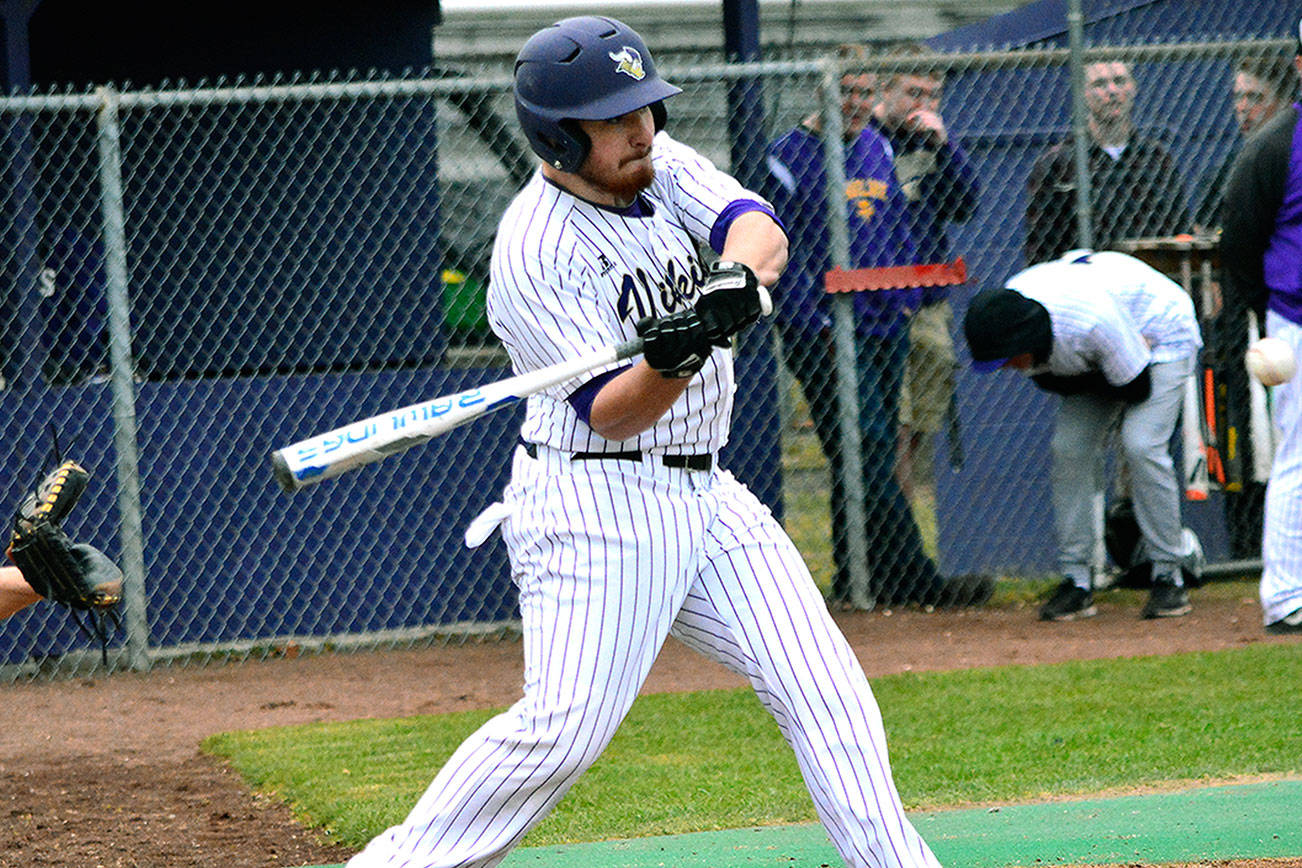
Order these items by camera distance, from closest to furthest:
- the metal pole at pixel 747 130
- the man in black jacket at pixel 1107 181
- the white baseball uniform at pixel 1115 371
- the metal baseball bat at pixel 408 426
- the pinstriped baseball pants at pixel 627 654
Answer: the metal baseball bat at pixel 408 426, the pinstriped baseball pants at pixel 627 654, the white baseball uniform at pixel 1115 371, the metal pole at pixel 747 130, the man in black jacket at pixel 1107 181

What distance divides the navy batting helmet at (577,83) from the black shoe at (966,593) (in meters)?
5.34

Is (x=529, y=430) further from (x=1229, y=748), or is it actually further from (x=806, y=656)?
(x=1229, y=748)

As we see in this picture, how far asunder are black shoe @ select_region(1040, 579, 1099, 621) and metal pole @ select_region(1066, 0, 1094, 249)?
5.05 feet

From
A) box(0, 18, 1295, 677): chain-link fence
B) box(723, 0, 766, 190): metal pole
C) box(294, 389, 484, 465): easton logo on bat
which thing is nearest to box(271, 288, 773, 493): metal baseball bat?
box(294, 389, 484, 465): easton logo on bat

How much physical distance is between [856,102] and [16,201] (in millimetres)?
3668

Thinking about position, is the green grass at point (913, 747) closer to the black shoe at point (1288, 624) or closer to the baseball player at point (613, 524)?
the black shoe at point (1288, 624)

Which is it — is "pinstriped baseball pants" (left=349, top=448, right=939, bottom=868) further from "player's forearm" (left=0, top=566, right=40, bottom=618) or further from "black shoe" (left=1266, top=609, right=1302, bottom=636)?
"black shoe" (left=1266, top=609, right=1302, bottom=636)

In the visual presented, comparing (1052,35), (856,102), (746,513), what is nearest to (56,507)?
(746,513)

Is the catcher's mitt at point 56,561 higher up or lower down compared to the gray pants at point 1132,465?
higher up

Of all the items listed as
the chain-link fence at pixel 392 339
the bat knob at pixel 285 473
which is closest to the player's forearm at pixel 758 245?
the bat knob at pixel 285 473

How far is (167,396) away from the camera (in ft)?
24.6

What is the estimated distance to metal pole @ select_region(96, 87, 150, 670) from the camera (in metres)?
7.14

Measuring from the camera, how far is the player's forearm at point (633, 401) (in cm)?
300

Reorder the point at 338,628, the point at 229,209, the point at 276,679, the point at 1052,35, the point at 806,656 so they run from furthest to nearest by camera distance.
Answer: the point at 1052,35
the point at 229,209
the point at 338,628
the point at 276,679
the point at 806,656
